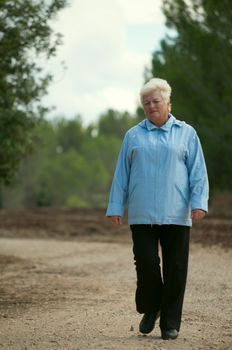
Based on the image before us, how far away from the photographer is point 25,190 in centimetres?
7331

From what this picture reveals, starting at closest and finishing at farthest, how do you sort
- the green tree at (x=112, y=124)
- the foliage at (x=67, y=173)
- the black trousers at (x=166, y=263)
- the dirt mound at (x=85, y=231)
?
the black trousers at (x=166, y=263) → the dirt mound at (x=85, y=231) → the foliage at (x=67, y=173) → the green tree at (x=112, y=124)

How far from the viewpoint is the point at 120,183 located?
25.3 feet

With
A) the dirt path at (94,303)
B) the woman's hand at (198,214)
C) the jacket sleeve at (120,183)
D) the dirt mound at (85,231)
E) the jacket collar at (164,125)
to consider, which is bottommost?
the dirt mound at (85,231)

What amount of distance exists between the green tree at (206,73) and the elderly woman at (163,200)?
17.6 meters

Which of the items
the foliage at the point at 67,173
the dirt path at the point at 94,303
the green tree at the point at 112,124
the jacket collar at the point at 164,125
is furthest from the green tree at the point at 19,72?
the green tree at the point at 112,124

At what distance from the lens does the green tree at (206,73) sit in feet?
86.7

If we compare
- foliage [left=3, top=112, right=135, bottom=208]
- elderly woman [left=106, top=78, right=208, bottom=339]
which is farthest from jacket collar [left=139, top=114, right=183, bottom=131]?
foliage [left=3, top=112, right=135, bottom=208]

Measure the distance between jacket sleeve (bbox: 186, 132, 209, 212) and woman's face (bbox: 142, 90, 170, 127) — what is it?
1.07ft

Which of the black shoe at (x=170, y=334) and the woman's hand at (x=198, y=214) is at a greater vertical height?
the woman's hand at (x=198, y=214)

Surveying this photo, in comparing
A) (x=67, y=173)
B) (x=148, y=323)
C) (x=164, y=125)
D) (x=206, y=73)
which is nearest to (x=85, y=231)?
(x=206, y=73)

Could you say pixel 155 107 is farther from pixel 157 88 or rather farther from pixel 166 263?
pixel 166 263

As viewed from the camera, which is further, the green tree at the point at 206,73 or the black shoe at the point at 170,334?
the green tree at the point at 206,73

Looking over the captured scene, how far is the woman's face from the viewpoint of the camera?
7.52m

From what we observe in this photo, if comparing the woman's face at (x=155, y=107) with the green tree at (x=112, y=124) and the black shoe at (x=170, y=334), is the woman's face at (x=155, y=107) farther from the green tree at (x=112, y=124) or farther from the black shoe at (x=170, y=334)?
the green tree at (x=112, y=124)
